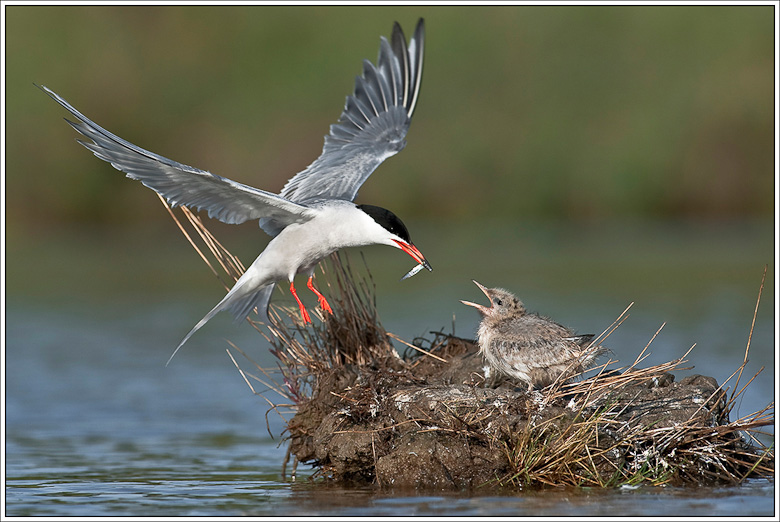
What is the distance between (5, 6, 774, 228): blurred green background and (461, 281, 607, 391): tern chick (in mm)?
15063

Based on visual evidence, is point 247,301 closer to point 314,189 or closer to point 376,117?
point 314,189

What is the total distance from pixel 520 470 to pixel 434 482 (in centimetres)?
55

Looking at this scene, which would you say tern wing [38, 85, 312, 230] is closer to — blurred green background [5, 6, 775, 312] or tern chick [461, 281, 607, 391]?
tern chick [461, 281, 607, 391]

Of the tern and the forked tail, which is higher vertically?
the tern

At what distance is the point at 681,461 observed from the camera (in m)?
6.77

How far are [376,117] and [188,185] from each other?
2.66m

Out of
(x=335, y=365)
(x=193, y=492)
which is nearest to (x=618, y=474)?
(x=335, y=365)

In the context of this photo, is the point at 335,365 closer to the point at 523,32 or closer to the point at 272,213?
the point at 272,213


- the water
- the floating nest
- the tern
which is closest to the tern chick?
the floating nest

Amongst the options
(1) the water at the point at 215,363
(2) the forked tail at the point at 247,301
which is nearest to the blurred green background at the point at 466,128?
(1) the water at the point at 215,363

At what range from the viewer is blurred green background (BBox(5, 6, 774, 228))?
22469 mm

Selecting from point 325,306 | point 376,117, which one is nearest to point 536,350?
point 325,306

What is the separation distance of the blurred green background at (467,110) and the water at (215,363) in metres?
1.19

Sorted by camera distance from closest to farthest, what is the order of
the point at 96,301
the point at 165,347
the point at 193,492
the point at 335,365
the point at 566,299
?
the point at 193,492
the point at 335,365
the point at 165,347
the point at 566,299
the point at 96,301
